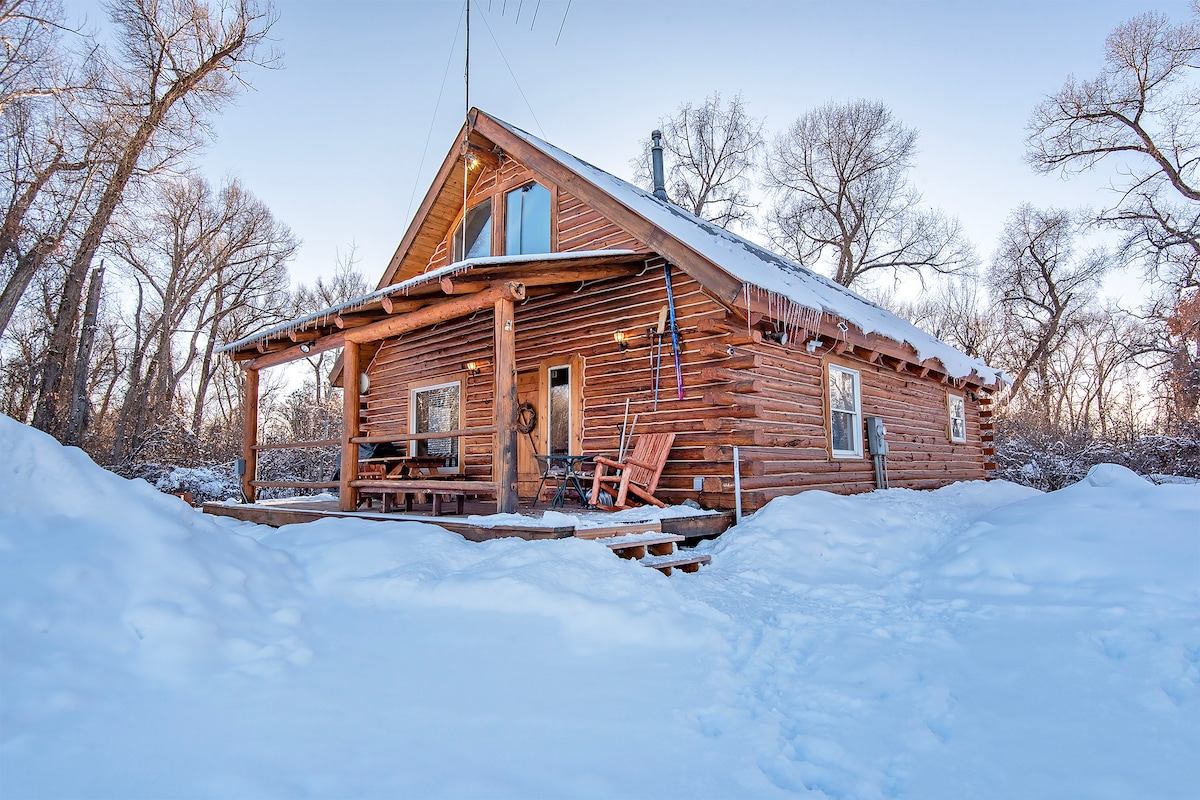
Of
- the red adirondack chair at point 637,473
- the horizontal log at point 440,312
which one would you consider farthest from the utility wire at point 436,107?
the red adirondack chair at point 637,473

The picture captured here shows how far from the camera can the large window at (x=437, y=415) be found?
1057 centimetres

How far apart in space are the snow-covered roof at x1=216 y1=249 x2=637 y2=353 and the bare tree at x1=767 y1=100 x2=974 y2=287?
19.5 meters

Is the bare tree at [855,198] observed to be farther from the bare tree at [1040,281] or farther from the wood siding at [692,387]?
the wood siding at [692,387]

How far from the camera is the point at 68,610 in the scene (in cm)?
235

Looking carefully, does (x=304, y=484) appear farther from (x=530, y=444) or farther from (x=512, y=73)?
(x=512, y=73)

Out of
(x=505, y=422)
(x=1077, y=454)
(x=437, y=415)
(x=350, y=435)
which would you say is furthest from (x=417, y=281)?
(x=1077, y=454)

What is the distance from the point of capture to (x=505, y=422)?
6.05 m

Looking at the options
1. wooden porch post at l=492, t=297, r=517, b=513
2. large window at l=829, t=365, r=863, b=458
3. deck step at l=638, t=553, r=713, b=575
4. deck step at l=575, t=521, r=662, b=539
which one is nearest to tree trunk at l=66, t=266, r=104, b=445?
wooden porch post at l=492, t=297, r=517, b=513

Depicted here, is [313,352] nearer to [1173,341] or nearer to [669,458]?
[669,458]

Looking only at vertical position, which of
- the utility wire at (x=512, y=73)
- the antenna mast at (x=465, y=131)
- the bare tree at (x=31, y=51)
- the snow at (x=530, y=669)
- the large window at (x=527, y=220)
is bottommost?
the snow at (x=530, y=669)

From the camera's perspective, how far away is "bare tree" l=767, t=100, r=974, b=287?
23.9 metres

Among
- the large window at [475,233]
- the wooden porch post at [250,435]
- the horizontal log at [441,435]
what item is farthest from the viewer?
the large window at [475,233]

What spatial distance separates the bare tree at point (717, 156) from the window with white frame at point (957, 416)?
13.1 m

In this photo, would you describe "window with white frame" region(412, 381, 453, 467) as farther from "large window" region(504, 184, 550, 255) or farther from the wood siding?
"large window" region(504, 184, 550, 255)
